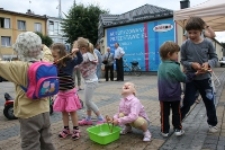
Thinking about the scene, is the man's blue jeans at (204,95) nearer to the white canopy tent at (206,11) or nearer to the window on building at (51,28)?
the white canopy tent at (206,11)

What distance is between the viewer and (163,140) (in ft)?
12.3

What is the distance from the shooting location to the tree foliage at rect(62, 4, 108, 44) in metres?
30.5

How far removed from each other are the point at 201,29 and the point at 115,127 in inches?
75.8

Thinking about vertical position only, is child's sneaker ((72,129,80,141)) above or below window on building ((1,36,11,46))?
below

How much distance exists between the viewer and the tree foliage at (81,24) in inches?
1202

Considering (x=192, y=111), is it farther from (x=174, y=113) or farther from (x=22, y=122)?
(x=22, y=122)

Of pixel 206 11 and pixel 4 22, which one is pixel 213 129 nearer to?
pixel 206 11

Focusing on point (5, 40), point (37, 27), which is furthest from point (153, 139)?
point (37, 27)

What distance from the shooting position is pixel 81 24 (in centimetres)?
3062

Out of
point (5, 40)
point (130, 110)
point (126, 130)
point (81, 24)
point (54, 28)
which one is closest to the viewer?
point (130, 110)

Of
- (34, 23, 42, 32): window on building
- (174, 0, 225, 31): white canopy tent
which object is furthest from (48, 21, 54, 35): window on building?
(174, 0, 225, 31): white canopy tent

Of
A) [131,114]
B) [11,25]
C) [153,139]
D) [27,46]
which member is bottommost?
[153,139]

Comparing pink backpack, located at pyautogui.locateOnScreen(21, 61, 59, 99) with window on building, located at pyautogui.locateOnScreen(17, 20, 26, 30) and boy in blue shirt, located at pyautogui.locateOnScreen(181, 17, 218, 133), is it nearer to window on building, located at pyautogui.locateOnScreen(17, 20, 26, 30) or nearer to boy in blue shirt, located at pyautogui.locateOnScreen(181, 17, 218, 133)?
boy in blue shirt, located at pyautogui.locateOnScreen(181, 17, 218, 133)

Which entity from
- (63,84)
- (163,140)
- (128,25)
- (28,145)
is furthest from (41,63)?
(128,25)
